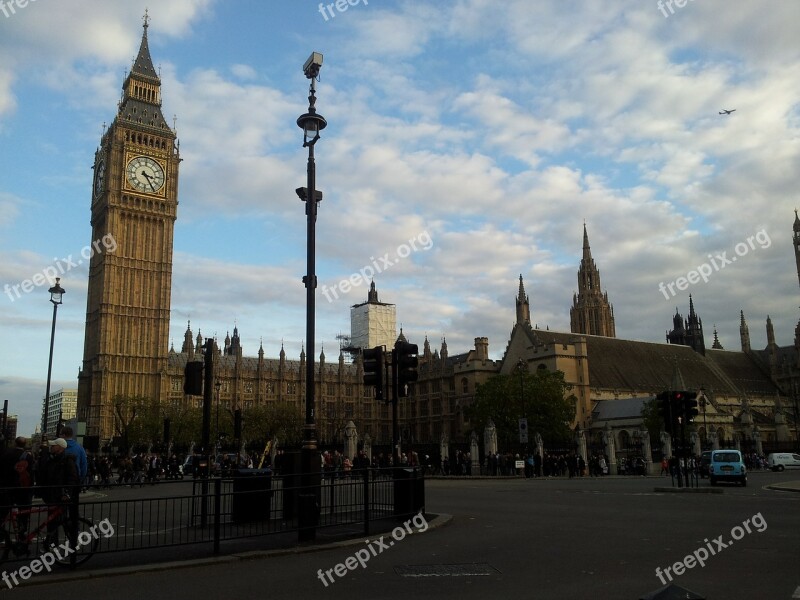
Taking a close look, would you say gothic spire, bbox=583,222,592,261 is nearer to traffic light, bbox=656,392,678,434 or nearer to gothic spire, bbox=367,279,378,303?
gothic spire, bbox=367,279,378,303

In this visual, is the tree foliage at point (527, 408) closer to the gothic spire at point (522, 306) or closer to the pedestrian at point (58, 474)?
the gothic spire at point (522, 306)

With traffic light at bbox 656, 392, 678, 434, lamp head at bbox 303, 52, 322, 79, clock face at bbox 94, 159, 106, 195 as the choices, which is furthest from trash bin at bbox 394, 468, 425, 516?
clock face at bbox 94, 159, 106, 195

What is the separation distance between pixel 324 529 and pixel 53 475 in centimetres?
432

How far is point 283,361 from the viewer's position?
10062 centimetres

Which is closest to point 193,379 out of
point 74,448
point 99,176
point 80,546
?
point 74,448

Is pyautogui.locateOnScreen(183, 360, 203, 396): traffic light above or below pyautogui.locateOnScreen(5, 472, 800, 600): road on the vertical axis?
above

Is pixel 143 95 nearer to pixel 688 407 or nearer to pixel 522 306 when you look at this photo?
pixel 522 306

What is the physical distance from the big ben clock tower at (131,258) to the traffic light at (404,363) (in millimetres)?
73369

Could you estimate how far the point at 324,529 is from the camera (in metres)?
12.0

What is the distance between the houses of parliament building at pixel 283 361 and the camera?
73.6 meters

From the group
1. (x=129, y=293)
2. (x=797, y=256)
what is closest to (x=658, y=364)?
(x=797, y=256)

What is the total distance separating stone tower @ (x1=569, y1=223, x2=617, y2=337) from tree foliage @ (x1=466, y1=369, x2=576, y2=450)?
153ft

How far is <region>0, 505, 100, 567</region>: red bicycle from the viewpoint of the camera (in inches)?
342

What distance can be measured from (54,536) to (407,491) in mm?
6124
